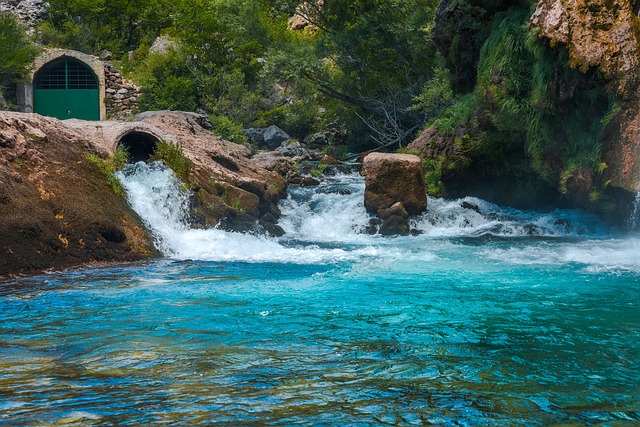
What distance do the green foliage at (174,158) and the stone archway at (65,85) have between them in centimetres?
1539

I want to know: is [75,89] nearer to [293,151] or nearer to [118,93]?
[118,93]

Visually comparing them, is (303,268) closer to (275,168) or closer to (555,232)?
(555,232)

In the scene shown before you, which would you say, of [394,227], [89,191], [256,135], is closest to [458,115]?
[394,227]

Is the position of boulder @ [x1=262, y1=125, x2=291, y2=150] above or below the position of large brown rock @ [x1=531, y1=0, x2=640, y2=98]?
below

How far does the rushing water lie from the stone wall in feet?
54.3

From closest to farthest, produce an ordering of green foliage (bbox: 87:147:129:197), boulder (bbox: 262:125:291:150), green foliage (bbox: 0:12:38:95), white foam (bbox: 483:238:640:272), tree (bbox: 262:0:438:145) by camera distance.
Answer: white foam (bbox: 483:238:640:272)
green foliage (bbox: 87:147:129:197)
tree (bbox: 262:0:438:145)
green foliage (bbox: 0:12:38:95)
boulder (bbox: 262:125:291:150)

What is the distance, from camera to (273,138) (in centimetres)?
2642

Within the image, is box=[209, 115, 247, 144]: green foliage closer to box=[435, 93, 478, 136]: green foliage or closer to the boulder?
the boulder

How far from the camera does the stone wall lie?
2720 centimetres

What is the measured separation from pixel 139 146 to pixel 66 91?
1426 centimetres

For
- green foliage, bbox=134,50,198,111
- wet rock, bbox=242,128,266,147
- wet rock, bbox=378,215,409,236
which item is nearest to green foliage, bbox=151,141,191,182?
wet rock, bbox=378,215,409,236

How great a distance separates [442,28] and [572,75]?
590cm

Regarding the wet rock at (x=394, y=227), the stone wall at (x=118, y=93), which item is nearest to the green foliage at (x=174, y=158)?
the wet rock at (x=394, y=227)

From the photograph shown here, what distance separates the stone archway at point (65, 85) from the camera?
25.9 metres
